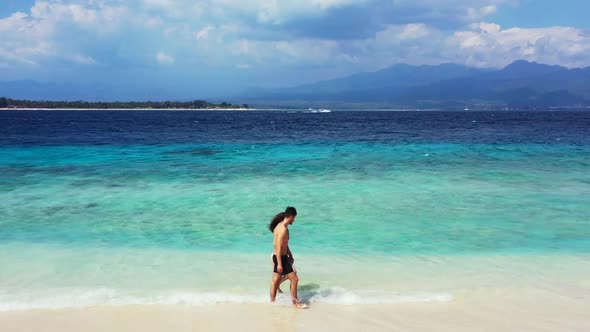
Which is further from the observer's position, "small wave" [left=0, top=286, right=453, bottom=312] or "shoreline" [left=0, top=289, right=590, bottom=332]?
"small wave" [left=0, top=286, right=453, bottom=312]

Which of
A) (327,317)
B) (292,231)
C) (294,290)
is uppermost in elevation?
(294,290)

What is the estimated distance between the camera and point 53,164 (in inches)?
1022

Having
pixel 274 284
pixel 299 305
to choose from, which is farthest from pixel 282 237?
pixel 299 305

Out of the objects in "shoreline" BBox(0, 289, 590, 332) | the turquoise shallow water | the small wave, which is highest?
the turquoise shallow water

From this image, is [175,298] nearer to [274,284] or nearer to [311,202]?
[274,284]

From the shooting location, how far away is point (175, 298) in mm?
8320

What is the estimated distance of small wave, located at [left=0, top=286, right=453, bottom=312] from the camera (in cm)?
809

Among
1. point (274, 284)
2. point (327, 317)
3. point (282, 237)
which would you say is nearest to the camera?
point (327, 317)

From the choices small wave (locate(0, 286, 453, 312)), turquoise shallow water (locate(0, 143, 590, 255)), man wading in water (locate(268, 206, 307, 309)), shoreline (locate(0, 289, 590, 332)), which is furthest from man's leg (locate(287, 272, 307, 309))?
turquoise shallow water (locate(0, 143, 590, 255))

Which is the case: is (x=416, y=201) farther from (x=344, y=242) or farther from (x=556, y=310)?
(x=556, y=310)

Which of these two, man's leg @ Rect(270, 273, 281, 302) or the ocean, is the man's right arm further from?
the ocean

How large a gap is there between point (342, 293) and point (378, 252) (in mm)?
2778

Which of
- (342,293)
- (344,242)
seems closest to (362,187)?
(344,242)

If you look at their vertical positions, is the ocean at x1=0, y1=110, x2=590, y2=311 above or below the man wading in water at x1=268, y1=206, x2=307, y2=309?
below
